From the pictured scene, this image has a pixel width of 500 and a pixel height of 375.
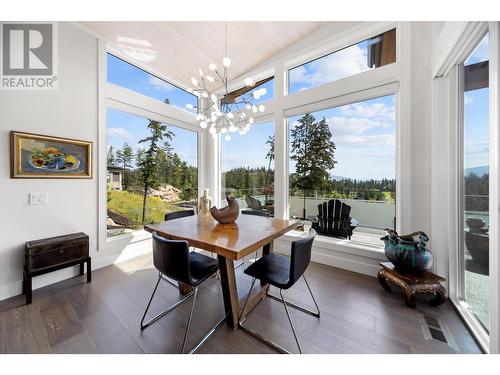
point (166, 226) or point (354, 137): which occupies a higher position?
point (354, 137)

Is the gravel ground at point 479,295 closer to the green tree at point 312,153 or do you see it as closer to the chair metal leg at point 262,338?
the chair metal leg at point 262,338

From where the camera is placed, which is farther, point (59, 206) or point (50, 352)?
point (59, 206)

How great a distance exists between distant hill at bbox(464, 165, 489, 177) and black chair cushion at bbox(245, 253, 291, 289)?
1.73 metres

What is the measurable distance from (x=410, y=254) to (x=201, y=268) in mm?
2018

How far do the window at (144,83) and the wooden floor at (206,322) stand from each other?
2.37 m

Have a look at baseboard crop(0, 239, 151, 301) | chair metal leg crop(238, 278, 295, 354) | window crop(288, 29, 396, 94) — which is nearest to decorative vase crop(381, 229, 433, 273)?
chair metal leg crop(238, 278, 295, 354)

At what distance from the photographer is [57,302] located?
1.95 m

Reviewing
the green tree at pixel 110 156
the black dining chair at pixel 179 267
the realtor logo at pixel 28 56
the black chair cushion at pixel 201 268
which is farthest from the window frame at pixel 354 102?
the realtor logo at pixel 28 56

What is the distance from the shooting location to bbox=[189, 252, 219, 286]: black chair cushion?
1557mm

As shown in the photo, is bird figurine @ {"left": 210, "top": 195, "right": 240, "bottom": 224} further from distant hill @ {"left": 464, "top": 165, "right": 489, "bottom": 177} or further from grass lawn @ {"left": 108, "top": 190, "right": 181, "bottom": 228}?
distant hill @ {"left": 464, "top": 165, "right": 489, "bottom": 177}

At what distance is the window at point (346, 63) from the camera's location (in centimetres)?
251
